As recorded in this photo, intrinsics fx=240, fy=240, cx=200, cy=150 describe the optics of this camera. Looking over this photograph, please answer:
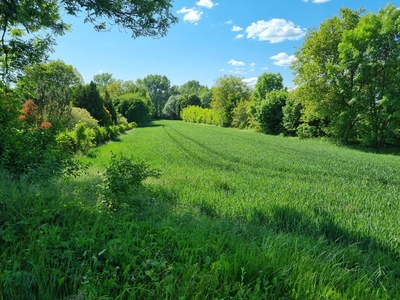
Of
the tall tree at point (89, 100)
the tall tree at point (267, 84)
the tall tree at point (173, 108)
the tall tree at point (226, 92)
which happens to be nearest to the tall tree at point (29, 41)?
the tall tree at point (89, 100)

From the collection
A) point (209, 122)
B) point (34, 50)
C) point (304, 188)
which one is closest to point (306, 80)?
point (304, 188)

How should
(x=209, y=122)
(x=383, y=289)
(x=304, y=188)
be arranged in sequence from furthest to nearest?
(x=209, y=122)
(x=304, y=188)
(x=383, y=289)

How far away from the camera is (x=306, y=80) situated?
26.0m

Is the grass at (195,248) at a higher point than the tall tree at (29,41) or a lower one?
lower

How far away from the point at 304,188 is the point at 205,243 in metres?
4.80

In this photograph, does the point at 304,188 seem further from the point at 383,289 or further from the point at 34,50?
the point at 34,50

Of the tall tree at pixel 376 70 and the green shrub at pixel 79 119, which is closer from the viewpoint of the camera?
the green shrub at pixel 79 119

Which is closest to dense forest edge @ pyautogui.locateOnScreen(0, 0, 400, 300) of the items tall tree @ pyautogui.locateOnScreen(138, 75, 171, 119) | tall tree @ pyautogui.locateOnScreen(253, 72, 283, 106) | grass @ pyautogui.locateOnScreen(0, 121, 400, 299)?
grass @ pyautogui.locateOnScreen(0, 121, 400, 299)

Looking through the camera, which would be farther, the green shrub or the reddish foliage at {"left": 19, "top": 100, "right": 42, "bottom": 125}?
the green shrub

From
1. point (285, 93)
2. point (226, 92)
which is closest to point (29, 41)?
point (285, 93)

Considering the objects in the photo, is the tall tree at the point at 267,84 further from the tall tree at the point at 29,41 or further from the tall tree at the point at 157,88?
the tall tree at the point at 157,88

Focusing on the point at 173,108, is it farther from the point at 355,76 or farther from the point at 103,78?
the point at 355,76

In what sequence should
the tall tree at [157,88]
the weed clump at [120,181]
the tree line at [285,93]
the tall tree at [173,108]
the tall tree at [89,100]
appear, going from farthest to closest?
the tall tree at [157,88]
the tall tree at [173,108]
the tall tree at [89,100]
the tree line at [285,93]
the weed clump at [120,181]

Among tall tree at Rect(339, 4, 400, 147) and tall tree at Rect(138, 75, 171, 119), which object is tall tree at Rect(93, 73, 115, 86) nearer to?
tall tree at Rect(138, 75, 171, 119)
